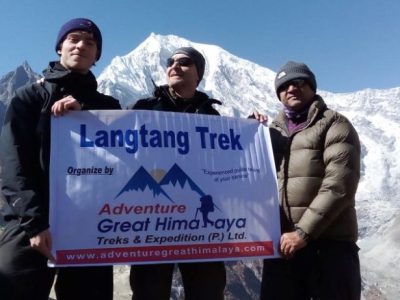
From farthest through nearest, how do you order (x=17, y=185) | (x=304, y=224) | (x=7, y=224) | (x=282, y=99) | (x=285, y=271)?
(x=282, y=99)
(x=285, y=271)
(x=304, y=224)
(x=7, y=224)
(x=17, y=185)

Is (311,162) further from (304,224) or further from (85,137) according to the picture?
(85,137)

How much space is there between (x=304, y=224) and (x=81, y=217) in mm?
2568

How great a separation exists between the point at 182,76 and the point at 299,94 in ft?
5.00

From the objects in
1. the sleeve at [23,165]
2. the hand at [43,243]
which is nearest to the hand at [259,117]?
the sleeve at [23,165]

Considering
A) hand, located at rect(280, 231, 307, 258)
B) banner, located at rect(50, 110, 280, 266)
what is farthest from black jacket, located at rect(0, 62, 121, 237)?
hand, located at rect(280, 231, 307, 258)

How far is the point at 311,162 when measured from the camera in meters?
5.90

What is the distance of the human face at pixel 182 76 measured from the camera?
6.14 m

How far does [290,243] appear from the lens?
577cm

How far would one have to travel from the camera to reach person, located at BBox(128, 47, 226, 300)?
5621mm

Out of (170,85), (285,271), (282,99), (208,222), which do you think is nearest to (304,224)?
(285,271)

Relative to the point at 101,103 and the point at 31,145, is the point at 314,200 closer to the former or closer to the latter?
the point at 101,103

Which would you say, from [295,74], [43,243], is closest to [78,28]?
[43,243]

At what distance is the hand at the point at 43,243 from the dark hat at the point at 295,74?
3450 millimetres

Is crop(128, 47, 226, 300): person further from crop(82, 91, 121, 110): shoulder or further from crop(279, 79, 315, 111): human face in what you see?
crop(279, 79, 315, 111): human face
